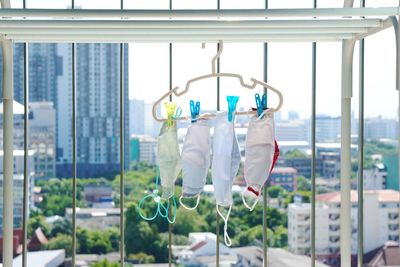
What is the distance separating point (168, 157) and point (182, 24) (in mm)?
491

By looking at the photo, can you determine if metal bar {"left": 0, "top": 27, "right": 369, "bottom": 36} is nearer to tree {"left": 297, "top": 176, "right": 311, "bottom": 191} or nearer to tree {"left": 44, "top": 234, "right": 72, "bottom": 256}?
tree {"left": 297, "top": 176, "right": 311, "bottom": 191}

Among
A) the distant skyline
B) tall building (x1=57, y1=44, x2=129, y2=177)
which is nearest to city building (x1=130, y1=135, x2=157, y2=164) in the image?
tall building (x1=57, y1=44, x2=129, y2=177)

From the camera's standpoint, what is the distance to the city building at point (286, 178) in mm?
4996

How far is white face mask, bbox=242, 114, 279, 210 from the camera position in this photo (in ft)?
6.59

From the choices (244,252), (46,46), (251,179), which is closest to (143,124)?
(46,46)

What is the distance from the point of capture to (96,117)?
4.31 metres

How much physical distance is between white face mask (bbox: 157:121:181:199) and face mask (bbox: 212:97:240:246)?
0.47 feet

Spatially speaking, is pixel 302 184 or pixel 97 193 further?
pixel 302 184

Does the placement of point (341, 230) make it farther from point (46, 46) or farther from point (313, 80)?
point (46, 46)

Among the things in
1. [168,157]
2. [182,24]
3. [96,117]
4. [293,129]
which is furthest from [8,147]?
[293,129]

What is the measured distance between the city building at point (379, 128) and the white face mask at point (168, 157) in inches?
79.3

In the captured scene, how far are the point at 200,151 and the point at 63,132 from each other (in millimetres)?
3510

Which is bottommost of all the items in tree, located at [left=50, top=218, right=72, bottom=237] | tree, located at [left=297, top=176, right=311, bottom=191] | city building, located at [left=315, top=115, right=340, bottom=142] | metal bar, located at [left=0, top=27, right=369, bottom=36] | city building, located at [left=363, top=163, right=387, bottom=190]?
tree, located at [left=50, top=218, right=72, bottom=237]

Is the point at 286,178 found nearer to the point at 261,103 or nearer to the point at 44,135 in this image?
the point at 44,135
